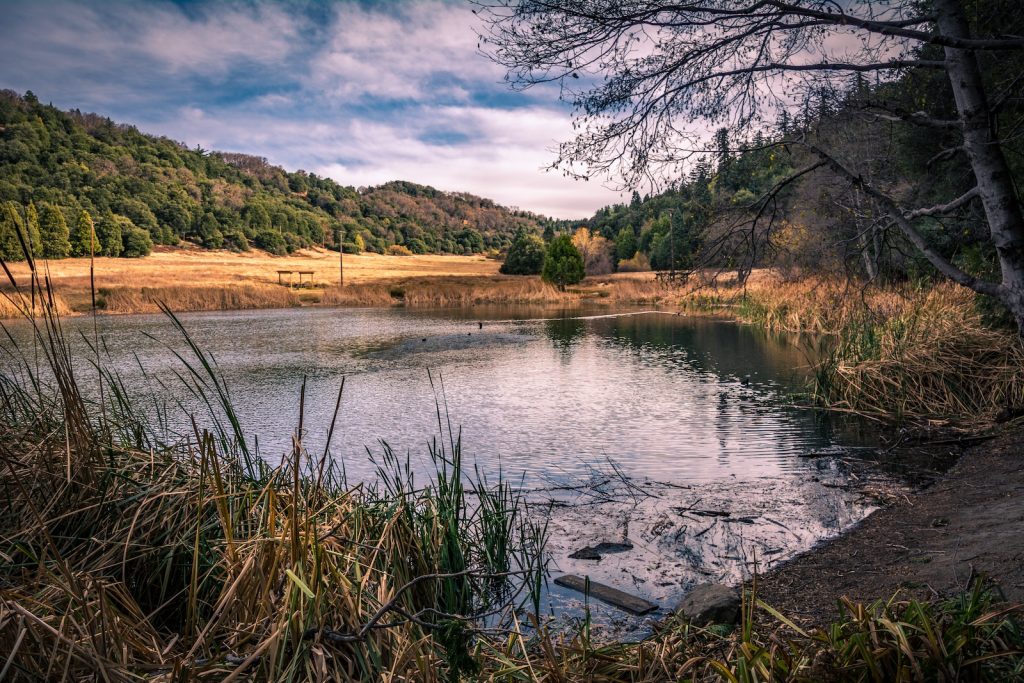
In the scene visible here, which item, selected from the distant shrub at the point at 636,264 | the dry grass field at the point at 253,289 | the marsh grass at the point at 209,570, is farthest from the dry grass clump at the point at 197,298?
the marsh grass at the point at 209,570

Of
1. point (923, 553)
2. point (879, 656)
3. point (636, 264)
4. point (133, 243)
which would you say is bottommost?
point (923, 553)

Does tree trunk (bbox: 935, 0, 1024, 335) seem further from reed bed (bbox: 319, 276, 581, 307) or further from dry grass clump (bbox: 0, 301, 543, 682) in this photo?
reed bed (bbox: 319, 276, 581, 307)

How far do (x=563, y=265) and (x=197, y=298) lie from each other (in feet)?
72.9

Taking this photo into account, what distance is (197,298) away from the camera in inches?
1427

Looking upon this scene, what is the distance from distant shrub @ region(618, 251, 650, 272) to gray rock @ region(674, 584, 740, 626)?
5301 centimetres

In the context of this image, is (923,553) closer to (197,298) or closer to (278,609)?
(278,609)

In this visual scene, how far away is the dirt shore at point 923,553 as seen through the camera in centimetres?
332

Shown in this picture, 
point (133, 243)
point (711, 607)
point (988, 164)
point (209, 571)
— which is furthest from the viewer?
point (133, 243)

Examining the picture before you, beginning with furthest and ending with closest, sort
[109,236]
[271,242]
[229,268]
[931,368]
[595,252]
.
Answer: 1. [271,242]
2. [595,252]
3. [109,236]
4. [229,268]
5. [931,368]

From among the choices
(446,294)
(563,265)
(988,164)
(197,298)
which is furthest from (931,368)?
(563,265)

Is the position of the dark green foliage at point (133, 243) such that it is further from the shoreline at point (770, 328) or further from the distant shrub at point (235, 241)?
the distant shrub at point (235, 241)

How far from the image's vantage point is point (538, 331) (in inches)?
914

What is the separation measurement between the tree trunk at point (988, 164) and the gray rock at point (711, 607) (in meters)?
3.09

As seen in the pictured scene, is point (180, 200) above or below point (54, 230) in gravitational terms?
above
